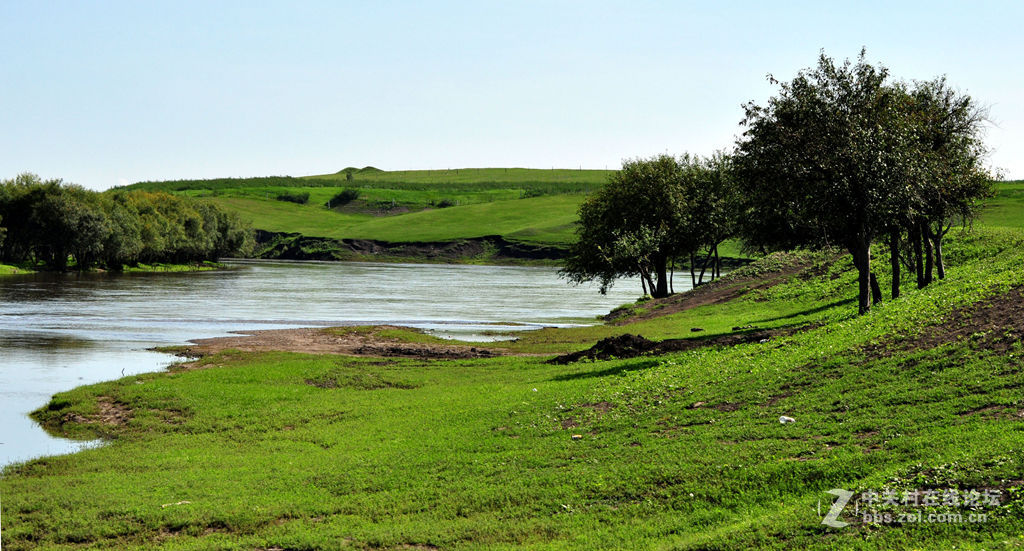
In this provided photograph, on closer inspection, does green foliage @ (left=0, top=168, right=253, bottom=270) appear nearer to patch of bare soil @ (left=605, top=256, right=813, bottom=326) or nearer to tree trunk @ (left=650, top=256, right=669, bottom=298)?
tree trunk @ (left=650, top=256, right=669, bottom=298)

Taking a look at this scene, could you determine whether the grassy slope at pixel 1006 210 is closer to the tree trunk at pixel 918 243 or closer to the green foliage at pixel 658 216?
the green foliage at pixel 658 216

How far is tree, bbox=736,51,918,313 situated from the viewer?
33688mm

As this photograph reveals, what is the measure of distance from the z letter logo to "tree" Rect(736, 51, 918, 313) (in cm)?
2343

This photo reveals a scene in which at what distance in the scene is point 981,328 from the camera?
2102 centimetres

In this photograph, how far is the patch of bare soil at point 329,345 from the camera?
41.8 metres

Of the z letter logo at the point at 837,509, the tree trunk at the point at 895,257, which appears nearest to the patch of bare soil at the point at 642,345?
the tree trunk at the point at 895,257

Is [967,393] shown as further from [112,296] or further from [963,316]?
[112,296]

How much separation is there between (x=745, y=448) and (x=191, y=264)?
162 m

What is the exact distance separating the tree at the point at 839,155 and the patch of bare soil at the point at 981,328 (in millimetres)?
10563

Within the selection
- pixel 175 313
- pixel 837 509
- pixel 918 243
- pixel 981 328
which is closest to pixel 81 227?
pixel 175 313

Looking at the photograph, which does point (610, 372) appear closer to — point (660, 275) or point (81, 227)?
point (660, 275)

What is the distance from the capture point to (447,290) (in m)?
107

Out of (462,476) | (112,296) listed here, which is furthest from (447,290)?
(462,476)

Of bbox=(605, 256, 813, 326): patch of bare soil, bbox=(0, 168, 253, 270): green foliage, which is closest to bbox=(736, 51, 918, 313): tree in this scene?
bbox=(605, 256, 813, 326): patch of bare soil
